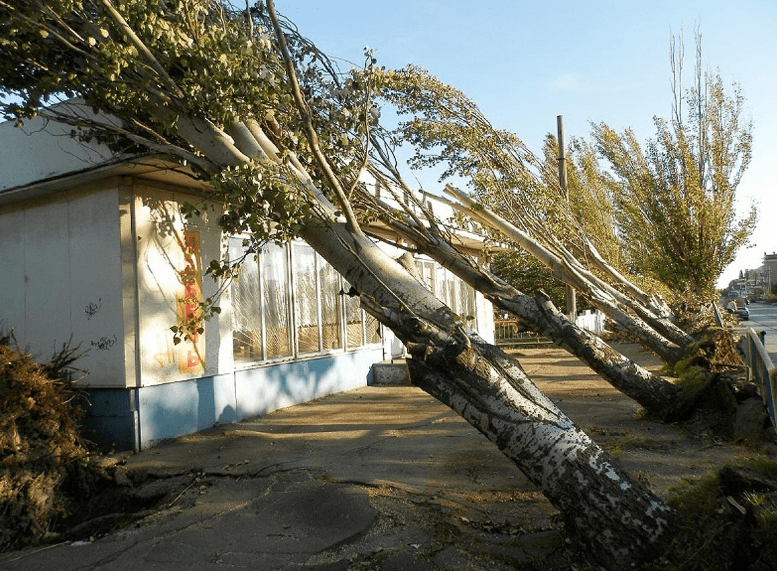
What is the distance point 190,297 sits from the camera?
8.38 metres

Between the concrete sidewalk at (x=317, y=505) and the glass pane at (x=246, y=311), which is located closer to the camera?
the concrete sidewalk at (x=317, y=505)

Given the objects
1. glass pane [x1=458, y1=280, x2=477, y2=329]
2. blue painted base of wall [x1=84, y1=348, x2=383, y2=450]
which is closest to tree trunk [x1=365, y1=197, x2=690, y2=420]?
blue painted base of wall [x1=84, y1=348, x2=383, y2=450]

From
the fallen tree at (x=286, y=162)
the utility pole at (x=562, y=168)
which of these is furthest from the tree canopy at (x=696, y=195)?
the fallen tree at (x=286, y=162)

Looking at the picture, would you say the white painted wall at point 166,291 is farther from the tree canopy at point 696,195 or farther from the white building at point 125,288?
the tree canopy at point 696,195

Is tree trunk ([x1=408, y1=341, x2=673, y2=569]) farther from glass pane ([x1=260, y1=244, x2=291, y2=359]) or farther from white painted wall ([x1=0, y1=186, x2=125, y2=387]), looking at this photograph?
glass pane ([x1=260, y1=244, x2=291, y2=359])

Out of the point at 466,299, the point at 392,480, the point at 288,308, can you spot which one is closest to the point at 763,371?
the point at 392,480

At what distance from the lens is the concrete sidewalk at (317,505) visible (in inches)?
167

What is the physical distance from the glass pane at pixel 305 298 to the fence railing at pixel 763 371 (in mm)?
6607

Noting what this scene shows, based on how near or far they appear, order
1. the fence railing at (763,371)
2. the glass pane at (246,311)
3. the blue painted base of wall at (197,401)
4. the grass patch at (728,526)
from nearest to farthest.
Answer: the grass patch at (728,526), the fence railing at (763,371), the blue painted base of wall at (197,401), the glass pane at (246,311)

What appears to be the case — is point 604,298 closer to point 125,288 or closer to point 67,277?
point 125,288

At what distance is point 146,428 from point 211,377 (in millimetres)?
1206

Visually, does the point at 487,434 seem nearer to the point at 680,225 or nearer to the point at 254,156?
the point at 254,156

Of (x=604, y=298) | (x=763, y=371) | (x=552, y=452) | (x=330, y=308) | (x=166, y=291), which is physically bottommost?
(x=552, y=452)

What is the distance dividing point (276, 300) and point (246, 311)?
822 mm
